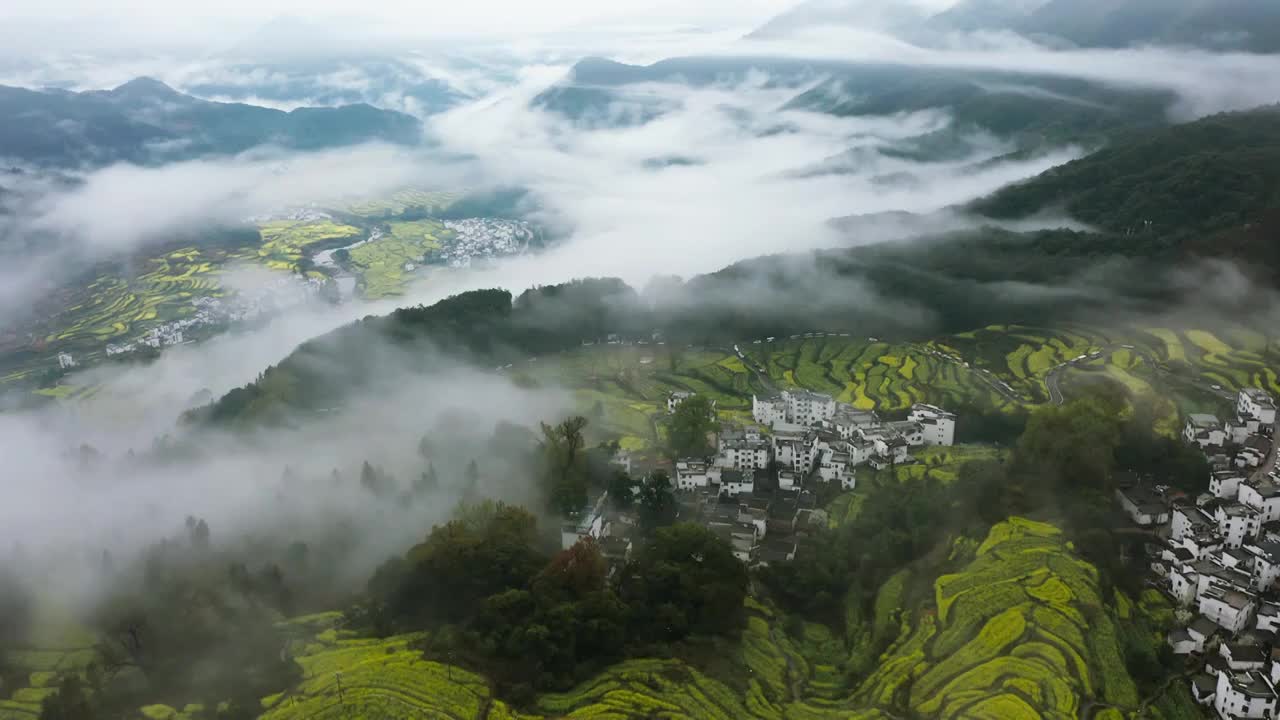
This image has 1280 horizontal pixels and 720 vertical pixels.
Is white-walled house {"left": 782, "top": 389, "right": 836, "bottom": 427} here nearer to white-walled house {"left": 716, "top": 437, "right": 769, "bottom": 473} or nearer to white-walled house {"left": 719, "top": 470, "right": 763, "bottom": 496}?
white-walled house {"left": 716, "top": 437, "right": 769, "bottom": 473}

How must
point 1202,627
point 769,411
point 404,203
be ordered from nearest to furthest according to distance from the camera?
point 1202,627
point 769,411
point 404,203

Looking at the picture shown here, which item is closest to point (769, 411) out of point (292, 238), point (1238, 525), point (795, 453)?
point (795, 453)

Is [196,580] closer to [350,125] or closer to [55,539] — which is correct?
[55,539]

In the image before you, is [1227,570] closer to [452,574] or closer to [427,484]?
[452,574]

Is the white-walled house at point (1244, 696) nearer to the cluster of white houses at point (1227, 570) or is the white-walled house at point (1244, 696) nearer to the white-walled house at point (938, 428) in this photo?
the cluster of white houses at point (1227, 570)

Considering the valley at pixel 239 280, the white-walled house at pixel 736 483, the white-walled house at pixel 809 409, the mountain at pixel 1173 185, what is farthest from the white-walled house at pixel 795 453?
the valley at pixel 239 280

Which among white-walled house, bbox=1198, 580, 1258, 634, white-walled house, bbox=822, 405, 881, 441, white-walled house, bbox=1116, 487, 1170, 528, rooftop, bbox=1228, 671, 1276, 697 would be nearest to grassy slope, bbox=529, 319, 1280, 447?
white-walled house, bbox=822, 405, 881, 441
